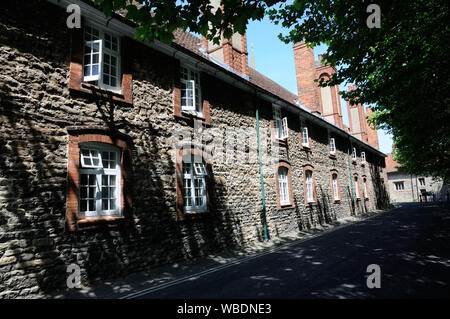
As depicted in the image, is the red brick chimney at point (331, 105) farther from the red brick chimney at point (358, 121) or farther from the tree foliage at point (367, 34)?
the tree foliage at point (367, 34)

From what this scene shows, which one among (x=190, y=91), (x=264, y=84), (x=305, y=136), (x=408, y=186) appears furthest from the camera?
(x=408, y=186)

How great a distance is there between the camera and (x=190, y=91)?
31.0 ft

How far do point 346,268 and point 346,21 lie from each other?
590 cm

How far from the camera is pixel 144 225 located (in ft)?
23.6

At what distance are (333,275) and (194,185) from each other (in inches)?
198

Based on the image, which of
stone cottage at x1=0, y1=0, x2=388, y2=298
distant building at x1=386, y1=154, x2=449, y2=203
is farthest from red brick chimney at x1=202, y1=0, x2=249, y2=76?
distant building at x1=386, y1=154, x2=449, y2=203

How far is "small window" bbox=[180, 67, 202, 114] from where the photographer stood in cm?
926

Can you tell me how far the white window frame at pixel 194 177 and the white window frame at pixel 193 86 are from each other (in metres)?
1.70

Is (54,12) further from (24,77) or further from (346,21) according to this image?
(346,21)

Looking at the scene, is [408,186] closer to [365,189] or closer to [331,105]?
[365,189]

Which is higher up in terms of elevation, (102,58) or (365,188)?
(102,58)

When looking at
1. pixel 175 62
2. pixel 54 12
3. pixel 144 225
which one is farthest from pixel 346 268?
pixel 54 12

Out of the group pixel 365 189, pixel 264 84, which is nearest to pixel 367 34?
pixel 264 84

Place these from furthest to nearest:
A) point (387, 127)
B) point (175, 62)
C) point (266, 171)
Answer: point (387, 127), point (266, 171), point (175, 62)
